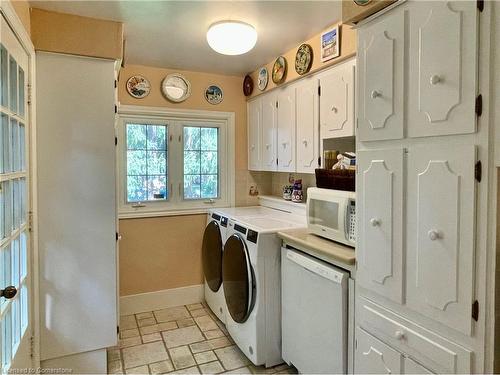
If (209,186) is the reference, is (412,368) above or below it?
below

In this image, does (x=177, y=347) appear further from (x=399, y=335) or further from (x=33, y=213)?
(x=399, y=335)

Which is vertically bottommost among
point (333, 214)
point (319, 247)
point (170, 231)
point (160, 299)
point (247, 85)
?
point (160, 299)

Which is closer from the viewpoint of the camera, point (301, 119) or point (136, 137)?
point (301, 119)

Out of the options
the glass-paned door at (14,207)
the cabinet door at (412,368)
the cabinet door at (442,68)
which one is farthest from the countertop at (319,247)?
the glass-paned door at (14,207)

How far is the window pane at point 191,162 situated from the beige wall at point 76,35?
4.38ft

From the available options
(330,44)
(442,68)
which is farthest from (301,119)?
(442,68)

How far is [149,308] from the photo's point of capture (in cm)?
322

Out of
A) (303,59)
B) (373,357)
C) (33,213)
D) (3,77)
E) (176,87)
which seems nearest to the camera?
(3,77)

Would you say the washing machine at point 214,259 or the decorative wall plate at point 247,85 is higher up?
the decorative wall plate at point 247,85

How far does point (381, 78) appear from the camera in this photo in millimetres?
1448

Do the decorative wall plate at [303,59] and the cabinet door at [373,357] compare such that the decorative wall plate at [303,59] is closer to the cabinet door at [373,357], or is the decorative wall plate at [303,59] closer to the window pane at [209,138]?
the window pane at [209,138]

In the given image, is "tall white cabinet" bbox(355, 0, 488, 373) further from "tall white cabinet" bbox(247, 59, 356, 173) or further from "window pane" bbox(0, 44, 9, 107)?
"window pane" bbox(0, 44, 9, 107)

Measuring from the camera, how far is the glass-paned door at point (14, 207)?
1392 mm

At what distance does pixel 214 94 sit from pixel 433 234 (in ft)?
8.69
